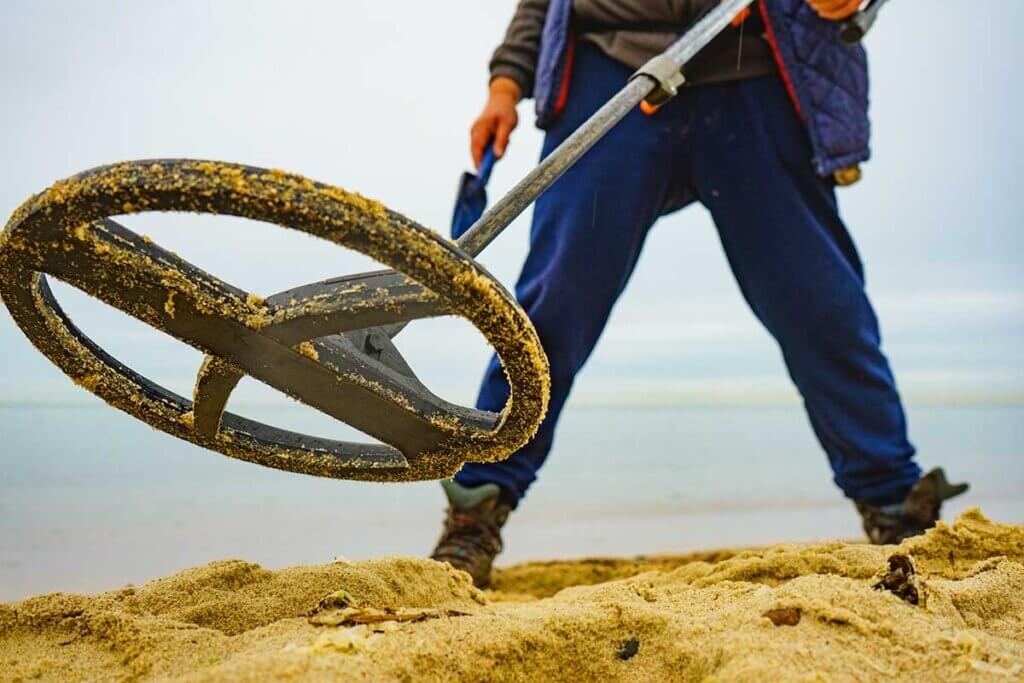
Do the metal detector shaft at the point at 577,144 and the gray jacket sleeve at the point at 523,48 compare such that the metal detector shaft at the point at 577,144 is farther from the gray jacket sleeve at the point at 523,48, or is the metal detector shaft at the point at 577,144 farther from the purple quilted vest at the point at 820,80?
the gray jacket sleeve at the point at 523,48

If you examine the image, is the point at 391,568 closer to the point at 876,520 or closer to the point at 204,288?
the point at 204,288

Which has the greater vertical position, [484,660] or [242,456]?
[242,456]

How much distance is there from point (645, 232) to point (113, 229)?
61.3 inches

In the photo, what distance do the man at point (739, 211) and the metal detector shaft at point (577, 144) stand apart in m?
0.34

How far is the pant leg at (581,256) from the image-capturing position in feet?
7.00

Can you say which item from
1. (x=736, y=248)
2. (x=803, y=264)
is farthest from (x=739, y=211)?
(x=803, y=264)

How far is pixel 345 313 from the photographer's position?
3.30ft

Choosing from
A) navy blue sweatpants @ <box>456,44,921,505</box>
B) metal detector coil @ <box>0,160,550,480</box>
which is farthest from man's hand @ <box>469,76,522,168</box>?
metal detector coil @ <box>0,160,550,480</box>

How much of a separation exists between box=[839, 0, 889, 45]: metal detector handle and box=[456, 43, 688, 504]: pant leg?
1.65 ft

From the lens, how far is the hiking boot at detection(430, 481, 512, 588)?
6.89 ft

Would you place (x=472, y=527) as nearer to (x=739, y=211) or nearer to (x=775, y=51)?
(x=739, y=211)

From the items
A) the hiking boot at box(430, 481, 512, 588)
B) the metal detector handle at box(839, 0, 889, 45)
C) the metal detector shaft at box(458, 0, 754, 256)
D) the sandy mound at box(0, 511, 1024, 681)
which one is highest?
the metal detector handle at box(839, 0, 889, 45)

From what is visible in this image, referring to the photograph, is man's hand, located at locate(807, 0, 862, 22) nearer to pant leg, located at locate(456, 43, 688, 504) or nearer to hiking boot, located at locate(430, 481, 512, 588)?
pant leg, located at locate(456, 43, 688, 504)

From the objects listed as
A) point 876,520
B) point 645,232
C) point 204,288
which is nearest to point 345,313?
point 204,288
